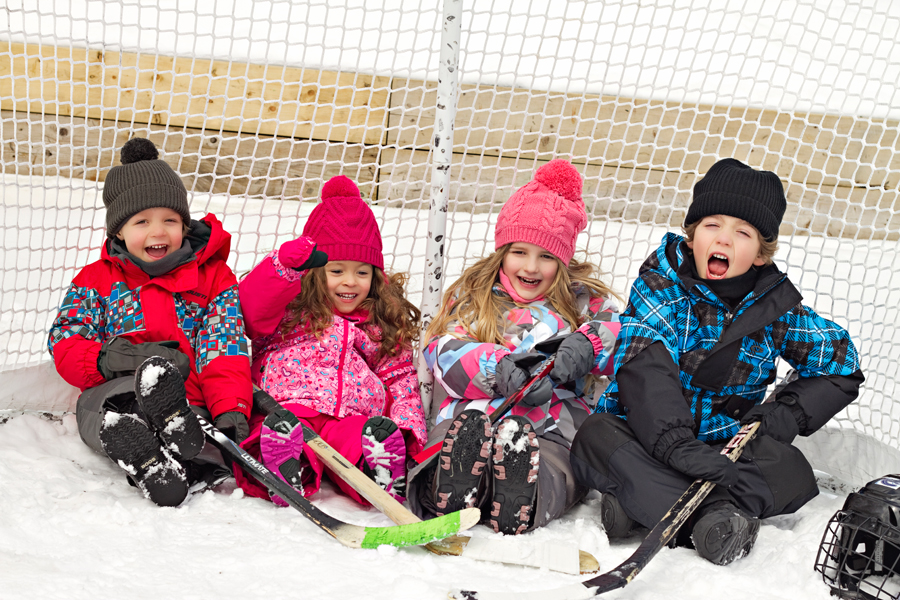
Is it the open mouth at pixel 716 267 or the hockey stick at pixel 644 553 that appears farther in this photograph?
the open mouth at pixel 716 267

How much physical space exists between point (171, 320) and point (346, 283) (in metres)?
0.51

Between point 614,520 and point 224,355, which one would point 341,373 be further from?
point 614,520

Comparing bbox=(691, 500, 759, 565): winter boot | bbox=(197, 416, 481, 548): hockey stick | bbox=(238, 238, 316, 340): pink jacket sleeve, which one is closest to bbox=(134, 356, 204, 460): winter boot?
bbox=(197, 416, 481, 548): hockey stick

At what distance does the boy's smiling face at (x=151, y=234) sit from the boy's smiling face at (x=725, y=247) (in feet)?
4.65

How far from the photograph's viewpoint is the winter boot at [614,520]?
1785 millimetres

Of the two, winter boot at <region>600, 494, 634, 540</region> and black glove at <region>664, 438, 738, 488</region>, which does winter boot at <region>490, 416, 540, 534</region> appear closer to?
winter boot at <region>600, 494, 634, 540</region>

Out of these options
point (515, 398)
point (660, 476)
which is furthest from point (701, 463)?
point (515, 398)

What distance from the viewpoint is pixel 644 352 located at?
6.20 feet

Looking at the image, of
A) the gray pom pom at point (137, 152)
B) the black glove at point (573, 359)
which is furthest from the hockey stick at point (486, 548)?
the gray pom pom at point (137, 152)

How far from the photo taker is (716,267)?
194 cm

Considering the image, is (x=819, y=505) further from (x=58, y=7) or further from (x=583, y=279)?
(x=58, y=7)

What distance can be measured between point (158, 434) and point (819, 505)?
1772 millimetres

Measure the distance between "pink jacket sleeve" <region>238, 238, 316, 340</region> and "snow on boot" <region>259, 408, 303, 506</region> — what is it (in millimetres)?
344

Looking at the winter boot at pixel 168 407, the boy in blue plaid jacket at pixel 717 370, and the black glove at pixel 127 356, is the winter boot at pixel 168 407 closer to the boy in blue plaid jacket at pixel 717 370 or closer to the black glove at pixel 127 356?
the black glove at pixel 127 356
